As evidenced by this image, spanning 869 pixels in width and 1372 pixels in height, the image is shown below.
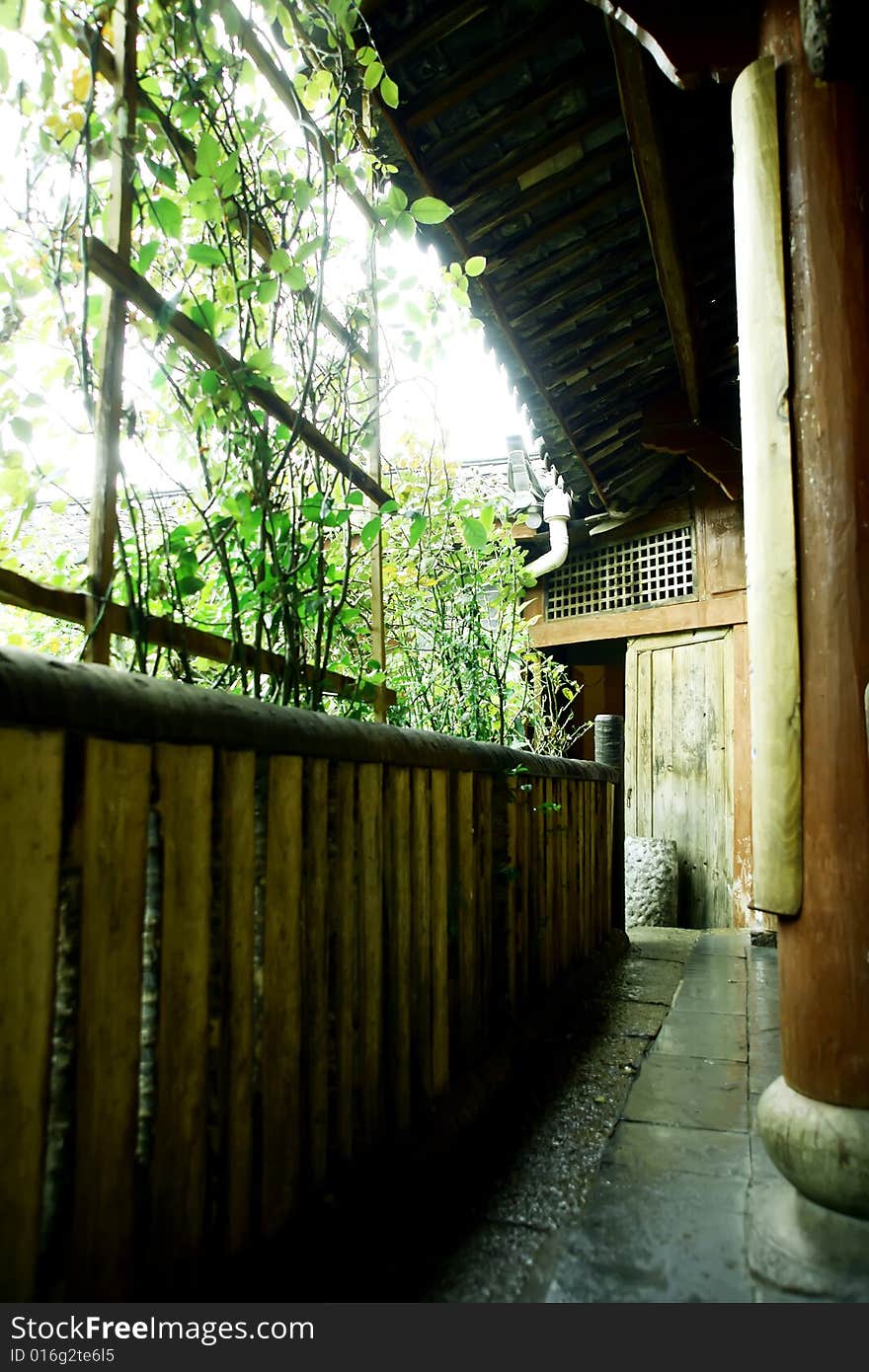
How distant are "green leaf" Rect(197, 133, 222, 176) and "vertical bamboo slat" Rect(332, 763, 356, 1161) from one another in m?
1.30

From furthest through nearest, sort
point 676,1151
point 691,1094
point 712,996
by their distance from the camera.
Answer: point 712,996 → point 691,1094 → point 676,1151

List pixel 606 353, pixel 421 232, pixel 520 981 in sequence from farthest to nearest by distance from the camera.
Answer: pixel 606 353
pixel 421 232
pixel 520 981

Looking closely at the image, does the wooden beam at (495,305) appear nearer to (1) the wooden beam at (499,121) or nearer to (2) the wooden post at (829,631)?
(1) the wooden beam at (499,121)

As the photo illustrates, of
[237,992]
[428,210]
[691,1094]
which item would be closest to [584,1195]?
[691,1094]

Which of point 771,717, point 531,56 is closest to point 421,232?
point 531,56

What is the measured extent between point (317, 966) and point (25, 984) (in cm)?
76

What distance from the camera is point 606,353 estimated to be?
19.1ft

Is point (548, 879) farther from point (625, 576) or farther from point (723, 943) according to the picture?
point (625, 576)

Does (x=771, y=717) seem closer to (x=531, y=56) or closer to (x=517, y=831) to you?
(x=517, y=831)

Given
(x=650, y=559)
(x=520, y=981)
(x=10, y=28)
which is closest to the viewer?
(x=10, y=28)

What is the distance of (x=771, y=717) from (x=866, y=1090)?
0.81 metres

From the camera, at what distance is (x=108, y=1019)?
1.10 m

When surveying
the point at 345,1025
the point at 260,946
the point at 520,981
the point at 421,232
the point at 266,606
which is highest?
the point at 421,232

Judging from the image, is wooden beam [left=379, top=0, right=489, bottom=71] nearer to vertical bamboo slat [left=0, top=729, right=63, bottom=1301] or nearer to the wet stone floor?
vertical bamboo slat [left=0, top=729, right=63, bottom=1301]
